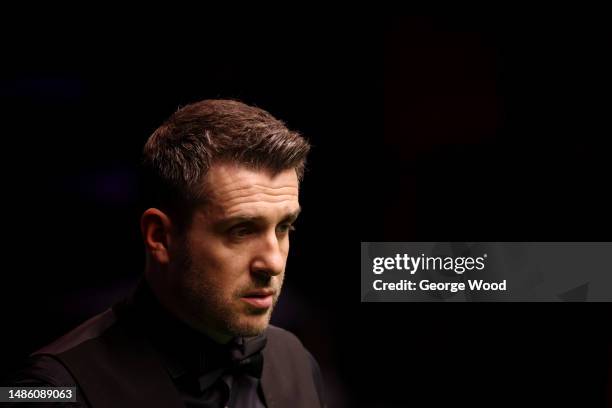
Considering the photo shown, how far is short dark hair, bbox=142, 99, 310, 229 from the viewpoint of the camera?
1760mm

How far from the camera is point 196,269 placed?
1783 millimetres

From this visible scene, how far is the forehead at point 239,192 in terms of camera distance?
175 cm

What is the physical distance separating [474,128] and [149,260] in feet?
4.64

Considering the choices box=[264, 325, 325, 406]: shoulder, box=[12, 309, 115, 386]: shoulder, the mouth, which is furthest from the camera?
box=[264, 325, 325, 406]: shoulder

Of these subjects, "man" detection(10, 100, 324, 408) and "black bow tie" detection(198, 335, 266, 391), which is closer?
"man" detection(10, 100, 324, 408)

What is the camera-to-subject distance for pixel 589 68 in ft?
8.62

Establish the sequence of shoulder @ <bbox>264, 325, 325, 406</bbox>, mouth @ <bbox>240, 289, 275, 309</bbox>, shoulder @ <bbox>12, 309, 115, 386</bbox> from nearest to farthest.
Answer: shoulder @ <bbox>12, 309, 115, 386</bbox>, mouth @ <bbox>240, 289, 275, 309</bbox>, shoulder @ <bbox>264, 325, 325, 406</bbox>

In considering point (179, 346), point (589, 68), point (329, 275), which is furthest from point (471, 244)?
point (179, 346)

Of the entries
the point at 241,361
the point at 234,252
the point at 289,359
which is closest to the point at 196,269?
the point at 234,252

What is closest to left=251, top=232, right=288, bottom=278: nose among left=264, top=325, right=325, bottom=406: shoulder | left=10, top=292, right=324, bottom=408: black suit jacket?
left=10, top=292, right=324, bottom=408: black suit jacket

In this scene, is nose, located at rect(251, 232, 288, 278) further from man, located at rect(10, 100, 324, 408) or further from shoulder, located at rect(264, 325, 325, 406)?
shoulder, located at rect(264, 325, 325, 406)

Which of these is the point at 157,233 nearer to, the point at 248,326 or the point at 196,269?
the point at 196,269

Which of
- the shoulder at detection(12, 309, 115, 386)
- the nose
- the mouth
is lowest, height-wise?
the shoulder at detection(12, 309, 115, 386)

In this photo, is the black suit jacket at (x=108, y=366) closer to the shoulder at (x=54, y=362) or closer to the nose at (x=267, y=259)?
the shoulder at (x=54, y=362)
